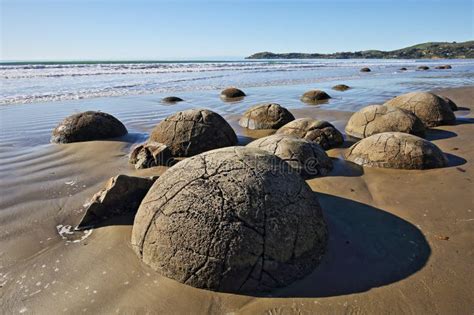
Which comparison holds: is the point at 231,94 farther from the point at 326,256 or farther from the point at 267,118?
the point at 326,256

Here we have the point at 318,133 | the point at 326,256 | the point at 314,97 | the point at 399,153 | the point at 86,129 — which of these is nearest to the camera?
the point at 326,256

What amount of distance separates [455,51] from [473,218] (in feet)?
368

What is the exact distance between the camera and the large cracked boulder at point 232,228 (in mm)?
3025

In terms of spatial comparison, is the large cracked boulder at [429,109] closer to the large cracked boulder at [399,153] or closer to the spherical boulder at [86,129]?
the large cracked boulder at [399,153]

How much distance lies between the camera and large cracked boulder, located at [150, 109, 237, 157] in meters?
7.12

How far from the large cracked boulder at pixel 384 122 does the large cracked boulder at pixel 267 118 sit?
75.4 inches

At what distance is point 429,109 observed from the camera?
31.2ft

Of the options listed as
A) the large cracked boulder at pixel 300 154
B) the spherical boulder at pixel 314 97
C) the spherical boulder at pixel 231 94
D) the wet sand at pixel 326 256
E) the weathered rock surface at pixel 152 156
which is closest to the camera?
the wet sand at pixel 326 256

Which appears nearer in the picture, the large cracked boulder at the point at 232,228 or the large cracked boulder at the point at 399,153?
the large cracked boulder at the point at 232,228

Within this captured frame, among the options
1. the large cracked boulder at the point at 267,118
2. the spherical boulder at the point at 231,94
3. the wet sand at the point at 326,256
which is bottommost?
the spherical boulder at the point at 231,94

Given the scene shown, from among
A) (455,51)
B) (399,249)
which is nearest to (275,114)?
(399,249)

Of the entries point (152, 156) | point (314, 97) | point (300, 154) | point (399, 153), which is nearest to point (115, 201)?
point (152, 156)

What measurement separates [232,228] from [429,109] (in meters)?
8.44

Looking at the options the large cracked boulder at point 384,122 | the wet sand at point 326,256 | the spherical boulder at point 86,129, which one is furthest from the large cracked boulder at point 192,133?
the large cracked boulder at point 384,122
